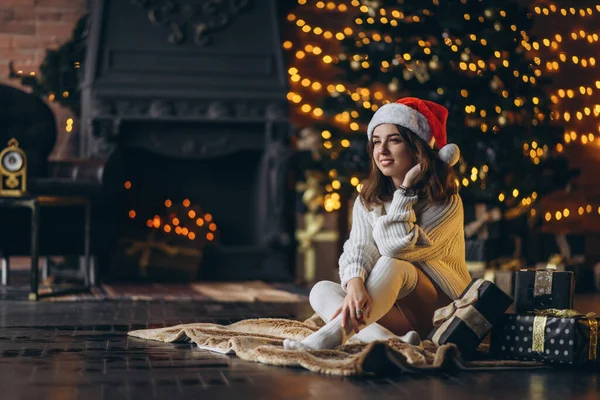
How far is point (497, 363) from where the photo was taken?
291cm

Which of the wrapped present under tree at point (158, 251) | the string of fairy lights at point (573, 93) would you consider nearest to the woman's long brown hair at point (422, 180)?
the wrapped present under tree at point (158, 251)

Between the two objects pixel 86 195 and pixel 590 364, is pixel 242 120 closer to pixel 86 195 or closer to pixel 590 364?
pixel 86 195

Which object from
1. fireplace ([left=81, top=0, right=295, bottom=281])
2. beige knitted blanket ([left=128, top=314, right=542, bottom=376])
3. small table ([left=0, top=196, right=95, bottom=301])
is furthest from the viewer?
fireplace ([left=81, top=0, right=295, bottom=281])

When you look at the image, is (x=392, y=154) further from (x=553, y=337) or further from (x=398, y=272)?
(x=553, y=337)

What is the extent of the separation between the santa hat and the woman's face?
35mm

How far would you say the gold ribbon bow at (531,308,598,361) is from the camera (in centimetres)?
291

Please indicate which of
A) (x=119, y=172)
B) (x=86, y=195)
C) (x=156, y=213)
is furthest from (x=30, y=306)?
(x=156, y=213)

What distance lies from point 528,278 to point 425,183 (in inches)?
16.6

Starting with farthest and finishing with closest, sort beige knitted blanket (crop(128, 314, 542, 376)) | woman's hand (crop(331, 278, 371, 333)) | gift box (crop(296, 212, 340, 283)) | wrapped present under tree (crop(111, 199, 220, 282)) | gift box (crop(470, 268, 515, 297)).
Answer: gift box (crop(296, 212, 340, 283)) → wrapped present under tree (crop(111, 199, 220, 282)) → gift box (crop(470, 268, 515, 297)) → woman's hand (crop(331, 278, 371, 333)) → beige knitted blanket (crop(128, 314, 542, 376))

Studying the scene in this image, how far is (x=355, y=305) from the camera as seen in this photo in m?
2.85

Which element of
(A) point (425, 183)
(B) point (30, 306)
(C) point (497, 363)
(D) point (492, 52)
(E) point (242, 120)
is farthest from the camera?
(E) point (242, 120)

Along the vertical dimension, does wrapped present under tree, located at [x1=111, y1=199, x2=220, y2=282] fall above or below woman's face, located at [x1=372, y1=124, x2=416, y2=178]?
below

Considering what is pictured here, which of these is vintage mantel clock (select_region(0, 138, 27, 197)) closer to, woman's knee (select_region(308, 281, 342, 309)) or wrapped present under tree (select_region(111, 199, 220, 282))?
wrapped present under tree (select_region(111, 199, 220, 282))

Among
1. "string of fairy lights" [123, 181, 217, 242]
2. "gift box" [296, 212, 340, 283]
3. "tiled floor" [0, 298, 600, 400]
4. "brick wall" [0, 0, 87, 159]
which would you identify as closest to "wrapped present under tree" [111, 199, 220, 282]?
"string of fairy lights" [123, 181, 217, 242]
